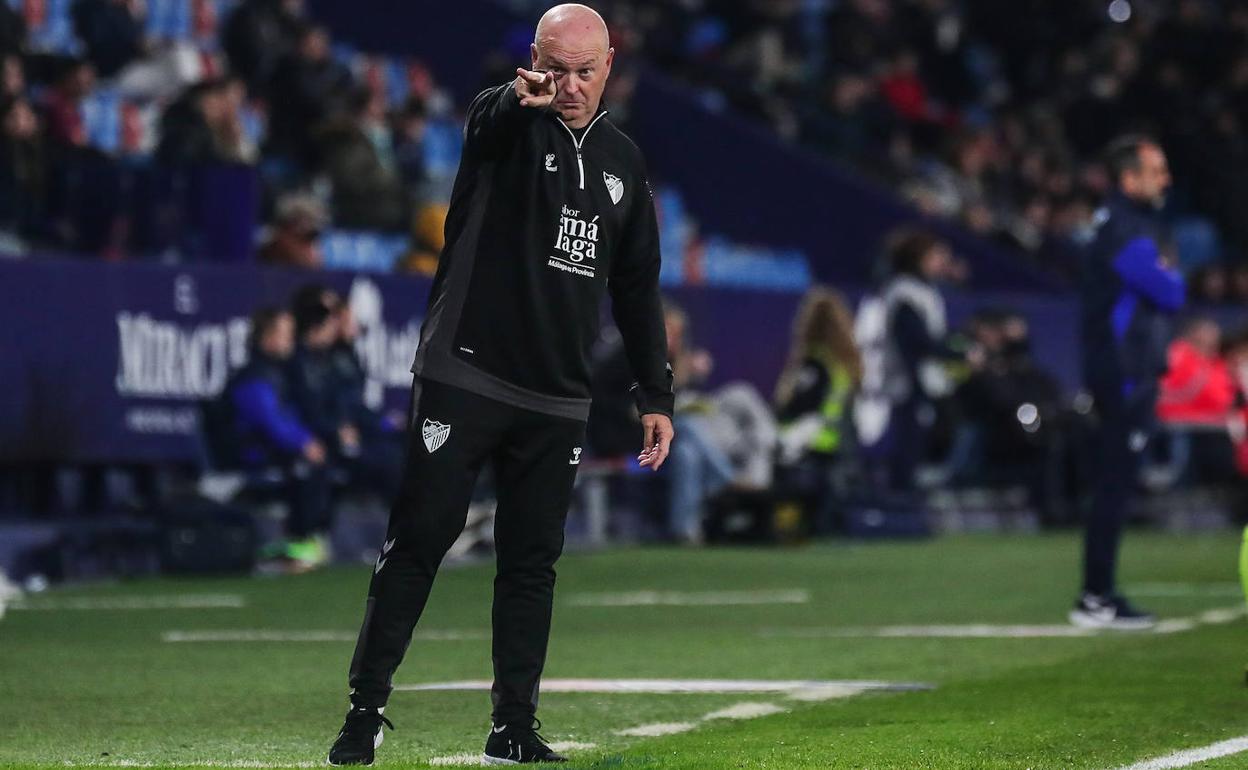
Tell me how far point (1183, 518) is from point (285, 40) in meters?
8.86

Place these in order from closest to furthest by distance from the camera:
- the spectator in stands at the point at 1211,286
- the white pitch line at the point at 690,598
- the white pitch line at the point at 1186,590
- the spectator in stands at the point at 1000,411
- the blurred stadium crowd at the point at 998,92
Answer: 1. the white pitch line at the point at 690,598
2. the white pitch line at the point at 1186,590
3. the spectator in stands at the point at 1000,411
4. the spectator in stands at the point at 1211,286
5. the blurred stadium crowd at the point at 998,92

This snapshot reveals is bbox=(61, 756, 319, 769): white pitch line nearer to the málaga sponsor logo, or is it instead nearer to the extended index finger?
the málaga sponsor logo

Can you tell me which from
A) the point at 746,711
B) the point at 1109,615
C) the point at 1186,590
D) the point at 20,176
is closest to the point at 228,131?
the point at 20,176

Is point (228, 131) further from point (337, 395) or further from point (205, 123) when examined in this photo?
point (337, 395)

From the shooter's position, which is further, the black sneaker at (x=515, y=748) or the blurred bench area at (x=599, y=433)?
the blurred bench area at (x=599, y=433)

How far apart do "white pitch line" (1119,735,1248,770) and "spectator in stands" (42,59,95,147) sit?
11.4 meters

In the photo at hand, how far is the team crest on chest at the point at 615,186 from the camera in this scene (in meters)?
6.61

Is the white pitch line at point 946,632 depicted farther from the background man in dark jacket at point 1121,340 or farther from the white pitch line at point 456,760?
the white pitch line at point 456,760

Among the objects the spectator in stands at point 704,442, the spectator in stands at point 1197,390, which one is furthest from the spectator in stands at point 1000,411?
the spectator in stands at point 704,442

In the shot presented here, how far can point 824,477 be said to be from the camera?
19.6 metres

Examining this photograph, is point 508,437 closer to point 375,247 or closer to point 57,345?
point 57,345

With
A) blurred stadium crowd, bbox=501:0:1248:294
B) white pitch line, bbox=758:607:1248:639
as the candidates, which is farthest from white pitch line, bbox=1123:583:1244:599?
blurred stadium crowd, bbox=501:0:1248:294

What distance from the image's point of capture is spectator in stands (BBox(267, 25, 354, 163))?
20.8 meters

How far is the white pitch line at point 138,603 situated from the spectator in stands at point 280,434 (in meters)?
1.75
